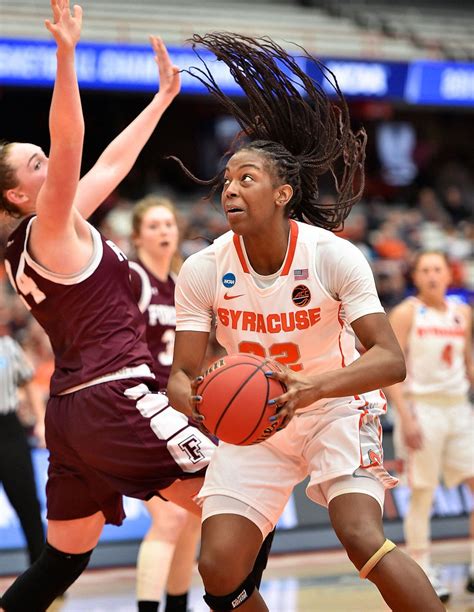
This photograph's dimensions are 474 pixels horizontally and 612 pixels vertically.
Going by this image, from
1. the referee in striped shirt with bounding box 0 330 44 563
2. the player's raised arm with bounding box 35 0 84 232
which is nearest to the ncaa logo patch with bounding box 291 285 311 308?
the player's raised arm with bounding box 35 0 84 232

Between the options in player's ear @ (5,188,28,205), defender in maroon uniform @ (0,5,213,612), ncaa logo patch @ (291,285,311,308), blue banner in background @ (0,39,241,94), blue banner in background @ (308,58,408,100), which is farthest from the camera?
blue banner in background @ (308,58,408,100)

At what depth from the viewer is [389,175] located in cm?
2114

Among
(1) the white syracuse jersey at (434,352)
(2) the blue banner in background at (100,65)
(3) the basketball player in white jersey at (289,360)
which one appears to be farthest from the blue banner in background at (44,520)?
(2) the blue banner in background at (100,65)

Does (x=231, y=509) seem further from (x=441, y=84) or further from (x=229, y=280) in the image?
(x=441, y=84)

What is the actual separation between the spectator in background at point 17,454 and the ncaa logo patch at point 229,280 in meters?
2.92

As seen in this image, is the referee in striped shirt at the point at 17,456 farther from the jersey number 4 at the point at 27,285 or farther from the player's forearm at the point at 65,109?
the player's forearm at the point at 65,109

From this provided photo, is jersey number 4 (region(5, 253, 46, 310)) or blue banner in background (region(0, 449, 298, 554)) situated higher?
jersey number 4 (region(5, 253, 46, 310))

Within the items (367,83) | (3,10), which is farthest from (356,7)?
(3,10)

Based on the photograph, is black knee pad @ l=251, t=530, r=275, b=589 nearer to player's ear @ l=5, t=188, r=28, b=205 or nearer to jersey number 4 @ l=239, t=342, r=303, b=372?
jersey number 4 @ l=239, t=342, r=303, b=372

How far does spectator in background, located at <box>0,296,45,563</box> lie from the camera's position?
247 inches

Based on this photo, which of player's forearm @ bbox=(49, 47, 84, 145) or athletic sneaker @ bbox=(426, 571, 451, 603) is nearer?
player's forearm @ bbox=(49, 47, 84, 145)

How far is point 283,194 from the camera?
393cm

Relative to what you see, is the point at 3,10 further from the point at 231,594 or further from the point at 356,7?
the point at 231,594

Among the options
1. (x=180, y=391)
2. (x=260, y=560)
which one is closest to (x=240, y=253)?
(x=180, y=391)
